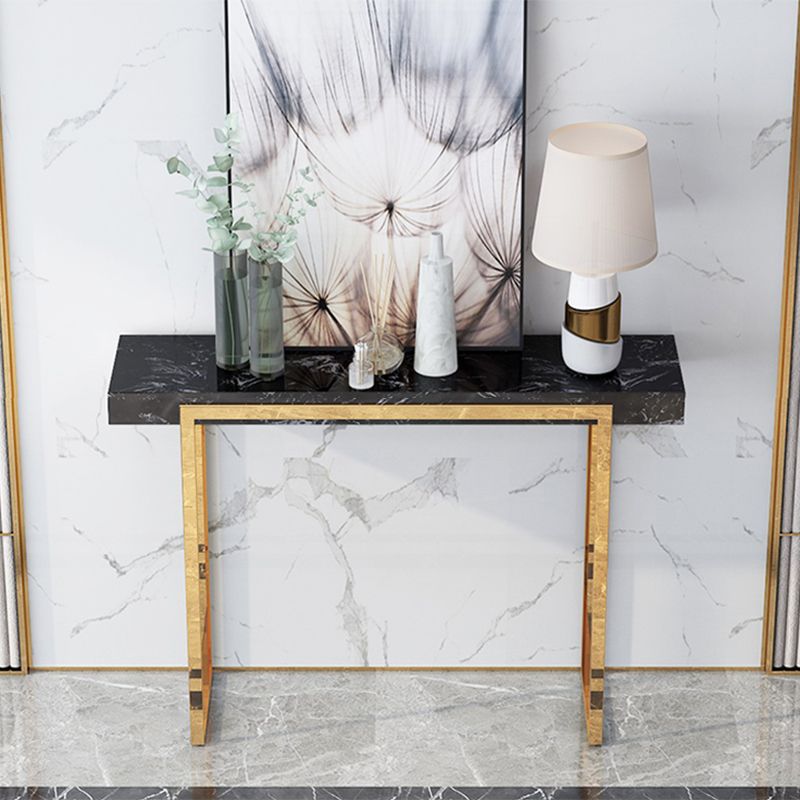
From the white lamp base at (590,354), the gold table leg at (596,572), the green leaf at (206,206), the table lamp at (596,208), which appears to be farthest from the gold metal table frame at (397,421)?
the green leaf at (206,206)

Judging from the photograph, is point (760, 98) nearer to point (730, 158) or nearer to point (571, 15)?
point (730, 158)

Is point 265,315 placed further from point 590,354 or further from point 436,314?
point 590,354

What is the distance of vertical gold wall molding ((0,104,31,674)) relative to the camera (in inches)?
127

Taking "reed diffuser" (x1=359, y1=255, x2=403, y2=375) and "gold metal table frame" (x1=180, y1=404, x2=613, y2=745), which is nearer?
"gold metal table frame" (x1=180, y1=404, x2=613, y2=745)

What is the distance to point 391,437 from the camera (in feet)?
11.1

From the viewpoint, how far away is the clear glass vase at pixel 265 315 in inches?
119

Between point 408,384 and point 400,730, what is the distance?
0.85 metres

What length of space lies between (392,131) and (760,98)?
0.77 metres

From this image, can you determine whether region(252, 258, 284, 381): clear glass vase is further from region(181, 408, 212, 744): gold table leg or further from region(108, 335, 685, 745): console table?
region(181, 408, 212, 744): gold table leg

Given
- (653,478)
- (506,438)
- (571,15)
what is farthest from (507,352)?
(571,15)

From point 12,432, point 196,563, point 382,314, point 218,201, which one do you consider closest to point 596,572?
point 382,314

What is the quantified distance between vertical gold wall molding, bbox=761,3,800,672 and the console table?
0.88ft

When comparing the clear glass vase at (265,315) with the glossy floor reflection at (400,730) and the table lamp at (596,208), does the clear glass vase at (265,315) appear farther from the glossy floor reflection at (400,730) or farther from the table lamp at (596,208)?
the glossy floor reflection at (400,730)

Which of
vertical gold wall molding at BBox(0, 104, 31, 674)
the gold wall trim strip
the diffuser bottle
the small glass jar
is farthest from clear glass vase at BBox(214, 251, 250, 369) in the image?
the gold wall trim strip
